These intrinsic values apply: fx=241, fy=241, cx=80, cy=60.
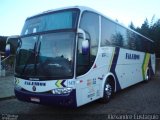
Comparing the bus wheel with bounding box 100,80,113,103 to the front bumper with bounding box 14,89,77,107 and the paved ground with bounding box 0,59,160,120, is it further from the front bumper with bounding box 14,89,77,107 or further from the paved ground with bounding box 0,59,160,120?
the front bumper with bounding box 14,89,77,107

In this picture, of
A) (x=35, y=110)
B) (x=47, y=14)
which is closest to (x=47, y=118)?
(x=35, y=110)

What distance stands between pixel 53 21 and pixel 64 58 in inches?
56.0

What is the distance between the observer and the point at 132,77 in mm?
12633

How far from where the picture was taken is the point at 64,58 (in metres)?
7.02

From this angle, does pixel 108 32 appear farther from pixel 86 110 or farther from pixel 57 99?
pixel 57 99

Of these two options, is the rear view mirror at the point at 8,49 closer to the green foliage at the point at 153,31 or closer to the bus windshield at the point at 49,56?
the bus windshield at the point at 49,56

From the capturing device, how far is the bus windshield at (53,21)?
739 cm

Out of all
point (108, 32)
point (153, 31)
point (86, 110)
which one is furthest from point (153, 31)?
point (86, 110)

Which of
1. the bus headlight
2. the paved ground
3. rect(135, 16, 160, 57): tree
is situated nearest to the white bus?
the bus headlight

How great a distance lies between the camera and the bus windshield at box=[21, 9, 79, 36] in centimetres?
739

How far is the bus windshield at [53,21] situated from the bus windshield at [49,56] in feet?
0.99

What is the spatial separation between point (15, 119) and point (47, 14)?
11.4 feet

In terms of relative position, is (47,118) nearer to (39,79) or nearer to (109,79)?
(39,79)

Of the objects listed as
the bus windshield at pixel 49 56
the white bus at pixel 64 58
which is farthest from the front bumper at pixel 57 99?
the bus windshield at pixel 49 56
